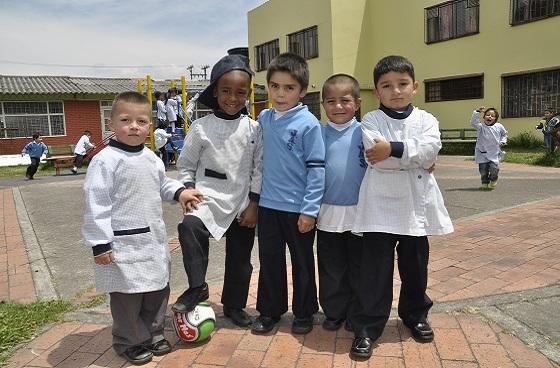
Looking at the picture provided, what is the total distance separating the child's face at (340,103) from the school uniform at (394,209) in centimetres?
14

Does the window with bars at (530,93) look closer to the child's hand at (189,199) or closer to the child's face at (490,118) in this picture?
the child's face at (490,118)

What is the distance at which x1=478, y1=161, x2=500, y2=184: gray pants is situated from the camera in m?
8.27

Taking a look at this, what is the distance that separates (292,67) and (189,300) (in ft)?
4.95

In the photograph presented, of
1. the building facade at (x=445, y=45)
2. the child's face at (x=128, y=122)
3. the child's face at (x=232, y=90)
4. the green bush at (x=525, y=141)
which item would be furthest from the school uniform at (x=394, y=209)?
the building facade at (x=445, y=45)

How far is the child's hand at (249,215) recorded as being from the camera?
282cm

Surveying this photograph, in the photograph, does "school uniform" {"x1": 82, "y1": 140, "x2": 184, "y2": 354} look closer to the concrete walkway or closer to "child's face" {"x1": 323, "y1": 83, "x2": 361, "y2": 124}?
the concrete walkway

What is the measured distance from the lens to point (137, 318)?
261cm

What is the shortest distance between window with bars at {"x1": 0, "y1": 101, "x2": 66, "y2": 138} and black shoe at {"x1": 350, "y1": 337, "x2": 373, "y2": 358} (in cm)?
2120

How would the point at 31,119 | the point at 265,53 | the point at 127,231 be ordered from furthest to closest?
the point at 265,53, the point at 31,119, the point at 127,231

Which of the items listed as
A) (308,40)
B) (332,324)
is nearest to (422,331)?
(332,324)

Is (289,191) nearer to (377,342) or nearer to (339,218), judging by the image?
(339,218)

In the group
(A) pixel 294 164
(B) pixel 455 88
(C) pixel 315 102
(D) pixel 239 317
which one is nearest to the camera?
(A) pixel 294 164

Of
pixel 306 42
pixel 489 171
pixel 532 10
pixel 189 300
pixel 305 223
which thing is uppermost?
pixel 306 42

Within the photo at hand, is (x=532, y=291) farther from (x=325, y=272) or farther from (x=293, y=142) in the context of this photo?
(x=293, y=142)
